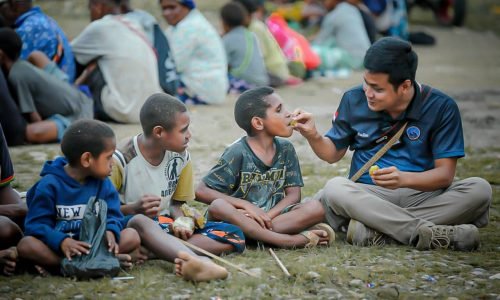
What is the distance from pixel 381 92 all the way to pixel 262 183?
2.70 feet

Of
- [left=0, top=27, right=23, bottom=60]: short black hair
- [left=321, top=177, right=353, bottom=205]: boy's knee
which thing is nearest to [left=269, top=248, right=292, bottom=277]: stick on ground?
[left=321, top=177, right=353, bottom=205]: boy's knee

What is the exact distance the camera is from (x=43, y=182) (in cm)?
391

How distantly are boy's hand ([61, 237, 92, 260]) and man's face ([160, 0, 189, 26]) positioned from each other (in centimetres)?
523

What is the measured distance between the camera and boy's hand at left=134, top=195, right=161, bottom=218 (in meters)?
4.20

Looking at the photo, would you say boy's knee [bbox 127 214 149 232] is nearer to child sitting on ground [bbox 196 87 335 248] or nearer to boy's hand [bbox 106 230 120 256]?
boy's hand [bbox 106 230 120 256]

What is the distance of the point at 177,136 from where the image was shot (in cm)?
438

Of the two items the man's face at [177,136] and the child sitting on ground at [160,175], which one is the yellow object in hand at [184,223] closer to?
the child sitting on ground at [160,175]

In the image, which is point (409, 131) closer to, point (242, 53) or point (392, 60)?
point (392, 60)

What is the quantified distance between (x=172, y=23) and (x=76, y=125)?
5080mm

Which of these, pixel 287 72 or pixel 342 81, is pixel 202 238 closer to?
pixel 287 72

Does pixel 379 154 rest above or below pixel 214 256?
above

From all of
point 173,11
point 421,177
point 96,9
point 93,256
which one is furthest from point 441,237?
point 173,11

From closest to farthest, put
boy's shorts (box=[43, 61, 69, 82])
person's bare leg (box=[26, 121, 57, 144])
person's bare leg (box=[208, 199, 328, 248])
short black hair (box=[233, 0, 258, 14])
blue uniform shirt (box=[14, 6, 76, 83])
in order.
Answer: person's bare leg (box=[208, 199, 328, 248]) < person's bare leg (box=[26, 121, 57, 144]) < boy's shorts (box=[43, 61, 69, 82]) < blue uniform shirt (box=[14, 6, 76, 83]) < short black hair (box=[233, 0, 258, 14])

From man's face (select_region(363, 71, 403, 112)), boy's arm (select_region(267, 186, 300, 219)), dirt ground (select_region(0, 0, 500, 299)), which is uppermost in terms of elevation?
man's face (select_region(363, 71, 403, 112))
